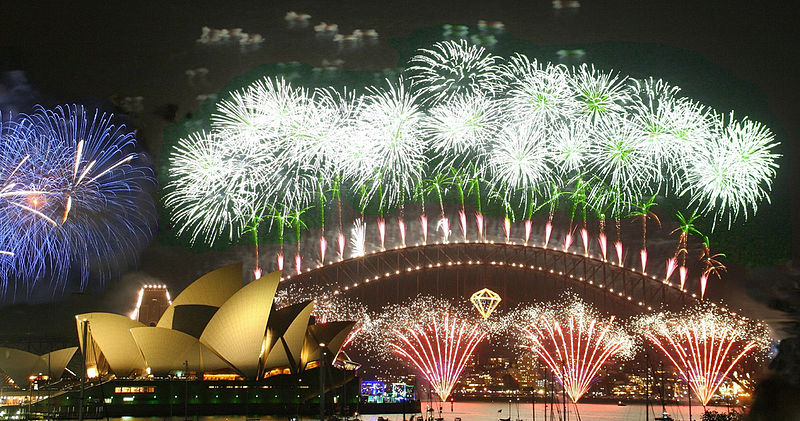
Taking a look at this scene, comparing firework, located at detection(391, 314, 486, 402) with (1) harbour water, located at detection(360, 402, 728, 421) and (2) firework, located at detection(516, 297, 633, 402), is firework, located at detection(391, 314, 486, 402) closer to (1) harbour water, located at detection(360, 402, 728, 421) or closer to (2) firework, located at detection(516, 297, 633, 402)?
(1) harbour water, located at detection(360, 402, 728, 421)

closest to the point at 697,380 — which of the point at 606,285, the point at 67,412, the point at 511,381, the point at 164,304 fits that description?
the point at 606,285

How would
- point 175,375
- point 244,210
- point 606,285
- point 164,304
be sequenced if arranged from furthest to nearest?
point 164,304, point 606,285, point 175,375, point 244,210

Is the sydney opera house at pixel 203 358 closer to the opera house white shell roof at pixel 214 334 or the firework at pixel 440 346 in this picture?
the opera house white shell roof at pixel 214 334

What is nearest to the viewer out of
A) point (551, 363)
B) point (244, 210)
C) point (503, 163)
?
point (503, 163)

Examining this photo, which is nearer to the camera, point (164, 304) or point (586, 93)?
point (586, 93)

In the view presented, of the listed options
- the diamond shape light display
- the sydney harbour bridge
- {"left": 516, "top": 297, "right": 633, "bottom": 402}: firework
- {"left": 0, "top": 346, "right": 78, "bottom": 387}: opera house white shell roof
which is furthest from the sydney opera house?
{"left": 0, "top": 346, "right": 78, "bottom": 387}: opera house white shell roof

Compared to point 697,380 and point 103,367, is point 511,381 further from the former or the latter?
point 103,367

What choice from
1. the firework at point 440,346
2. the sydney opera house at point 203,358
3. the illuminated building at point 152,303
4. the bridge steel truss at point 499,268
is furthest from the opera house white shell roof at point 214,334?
the illuminated building at point 152,303
